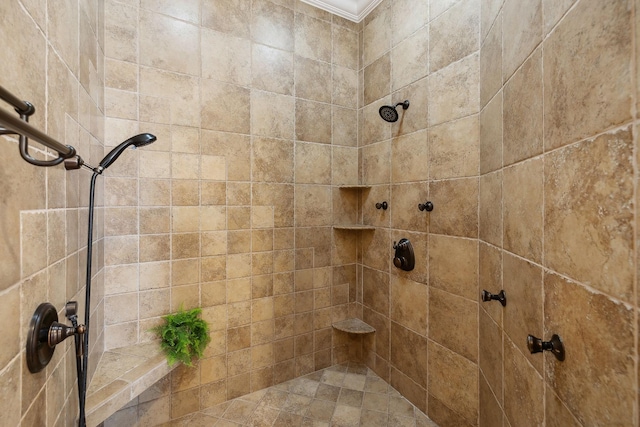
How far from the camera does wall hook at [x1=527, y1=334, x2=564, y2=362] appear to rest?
0.71 meters

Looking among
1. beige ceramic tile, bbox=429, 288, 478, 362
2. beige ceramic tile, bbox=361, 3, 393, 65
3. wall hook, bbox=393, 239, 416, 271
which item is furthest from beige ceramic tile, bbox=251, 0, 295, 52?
beige ceramic tile, bbox=429, 288, 478, 362

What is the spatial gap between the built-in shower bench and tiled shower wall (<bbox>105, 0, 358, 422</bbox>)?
0.12 meters

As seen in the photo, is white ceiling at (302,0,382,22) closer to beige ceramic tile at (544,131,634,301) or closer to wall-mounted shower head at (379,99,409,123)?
wall-mounted shower head at (379,99,409,123)

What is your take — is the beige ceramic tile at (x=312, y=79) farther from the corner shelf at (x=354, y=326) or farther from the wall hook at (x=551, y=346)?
the wall hook at (x=551, y=346)

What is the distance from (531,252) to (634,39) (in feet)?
1.97

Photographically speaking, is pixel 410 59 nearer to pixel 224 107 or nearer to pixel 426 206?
pixel 426 206

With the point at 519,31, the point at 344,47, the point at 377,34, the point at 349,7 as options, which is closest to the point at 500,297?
the point at 519,31

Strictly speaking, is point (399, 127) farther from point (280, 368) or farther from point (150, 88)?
point (280, 368)

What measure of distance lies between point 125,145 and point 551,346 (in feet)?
5.44

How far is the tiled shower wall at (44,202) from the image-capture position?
1.98 feet

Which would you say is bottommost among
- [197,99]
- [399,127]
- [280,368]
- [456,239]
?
[280,368]

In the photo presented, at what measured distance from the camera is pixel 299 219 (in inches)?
83.4

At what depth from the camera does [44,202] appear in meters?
0.80

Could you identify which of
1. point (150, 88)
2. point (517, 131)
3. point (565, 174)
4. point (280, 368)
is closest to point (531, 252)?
point (565, 174)
